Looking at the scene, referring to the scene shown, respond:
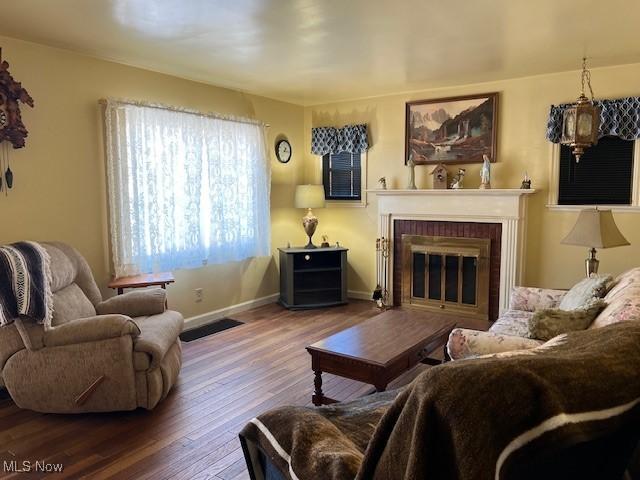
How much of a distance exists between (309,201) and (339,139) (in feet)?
2.85

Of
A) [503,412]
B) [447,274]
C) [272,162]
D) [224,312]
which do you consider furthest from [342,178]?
[503,412]

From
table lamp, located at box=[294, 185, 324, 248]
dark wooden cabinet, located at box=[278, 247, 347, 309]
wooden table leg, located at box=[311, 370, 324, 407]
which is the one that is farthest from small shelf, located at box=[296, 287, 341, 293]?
→ wooden table leg, located at box=[311, 370, 324, 407]

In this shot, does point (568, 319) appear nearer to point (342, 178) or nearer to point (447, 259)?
point (447, 259)

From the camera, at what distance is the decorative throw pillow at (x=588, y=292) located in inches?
107

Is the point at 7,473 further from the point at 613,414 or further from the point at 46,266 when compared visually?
the point at 613,414

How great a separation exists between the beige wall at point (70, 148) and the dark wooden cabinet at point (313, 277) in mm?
1063

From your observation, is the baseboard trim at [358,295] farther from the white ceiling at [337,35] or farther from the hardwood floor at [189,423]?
the white ceiling at [337,35]

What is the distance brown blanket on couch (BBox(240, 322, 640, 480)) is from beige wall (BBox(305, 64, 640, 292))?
3.80 m

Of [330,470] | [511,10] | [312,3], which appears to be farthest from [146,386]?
[511,10]

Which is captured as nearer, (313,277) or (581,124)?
(581,124)

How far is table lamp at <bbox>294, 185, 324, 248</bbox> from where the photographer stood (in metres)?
5.63

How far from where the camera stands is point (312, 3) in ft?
8.93

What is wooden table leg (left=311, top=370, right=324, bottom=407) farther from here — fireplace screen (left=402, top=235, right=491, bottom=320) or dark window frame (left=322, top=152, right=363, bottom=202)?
dark window frame (left=322, top=152, right=363, bottom=202)

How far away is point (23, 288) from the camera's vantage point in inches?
108
